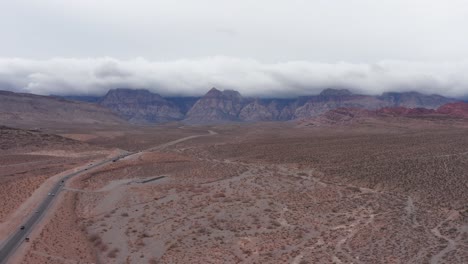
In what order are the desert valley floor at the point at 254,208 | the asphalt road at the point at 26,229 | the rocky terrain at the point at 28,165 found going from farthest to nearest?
the rocky terrain at the point at 28,165, the desert valley floor at the point at 254,208, the asphalt road at the point at 26,229

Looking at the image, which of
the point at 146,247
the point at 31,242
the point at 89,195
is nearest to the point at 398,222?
the point at 146,247

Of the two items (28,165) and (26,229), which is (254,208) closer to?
(26,229)

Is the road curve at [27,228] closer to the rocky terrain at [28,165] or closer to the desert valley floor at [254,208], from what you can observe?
the desert valley floor at [254,208]

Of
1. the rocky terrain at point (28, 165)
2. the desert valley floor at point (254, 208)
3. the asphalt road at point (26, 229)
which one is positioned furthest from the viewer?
the rocky terrain at point (28, 165)

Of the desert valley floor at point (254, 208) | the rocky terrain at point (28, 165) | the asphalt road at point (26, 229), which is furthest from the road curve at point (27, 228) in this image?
the rocky terrain at point (28, 165)

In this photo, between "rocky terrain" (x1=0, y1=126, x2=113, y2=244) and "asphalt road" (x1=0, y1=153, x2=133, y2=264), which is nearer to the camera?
"asphalt road" (x1=0, y1=153, x2=133, y2=264)

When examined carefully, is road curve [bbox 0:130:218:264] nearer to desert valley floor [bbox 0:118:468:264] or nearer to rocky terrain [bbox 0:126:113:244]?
desert valley floor [bbox 0:118:468:264]

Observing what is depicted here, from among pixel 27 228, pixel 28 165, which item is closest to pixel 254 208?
pixel 27 228

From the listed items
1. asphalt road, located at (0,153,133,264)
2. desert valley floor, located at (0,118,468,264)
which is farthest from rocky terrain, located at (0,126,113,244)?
asphalt road, located at (0,153,133,264)

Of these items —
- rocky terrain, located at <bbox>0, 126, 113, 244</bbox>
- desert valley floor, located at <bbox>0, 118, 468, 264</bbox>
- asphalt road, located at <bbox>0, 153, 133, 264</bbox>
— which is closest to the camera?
asphalt road, located at <bbox>0, 153, 133, 264</bbox>
